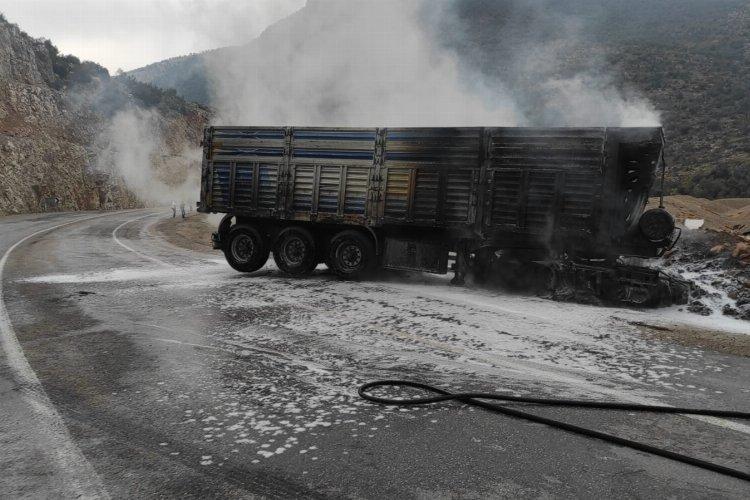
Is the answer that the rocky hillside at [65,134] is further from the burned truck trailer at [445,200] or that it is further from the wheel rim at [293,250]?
the wheel rim at [293,250]

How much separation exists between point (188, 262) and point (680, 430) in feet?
35.6

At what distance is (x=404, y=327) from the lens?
5844mm

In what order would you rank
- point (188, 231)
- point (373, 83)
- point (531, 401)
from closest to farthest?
point (531, 401)
point (188, 231)
point (373, 83)

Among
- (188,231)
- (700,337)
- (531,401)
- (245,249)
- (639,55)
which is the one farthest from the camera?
(639,55)

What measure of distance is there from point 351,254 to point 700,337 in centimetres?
586

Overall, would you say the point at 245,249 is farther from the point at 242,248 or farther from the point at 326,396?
the point at 326,396

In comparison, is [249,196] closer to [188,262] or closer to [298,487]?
[188,262]

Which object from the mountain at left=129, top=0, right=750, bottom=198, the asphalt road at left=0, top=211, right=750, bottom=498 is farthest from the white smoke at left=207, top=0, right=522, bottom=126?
the asphalt road at left=0, top=211, right=750, bottom=498

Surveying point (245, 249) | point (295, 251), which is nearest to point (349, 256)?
point (295, 251)

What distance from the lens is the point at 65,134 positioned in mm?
33438

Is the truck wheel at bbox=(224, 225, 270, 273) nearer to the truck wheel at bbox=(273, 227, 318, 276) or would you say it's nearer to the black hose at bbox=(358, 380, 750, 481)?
the truck wheel at bbox=(273, 227, 318, 276)

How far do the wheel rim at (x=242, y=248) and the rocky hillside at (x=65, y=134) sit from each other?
23.0 meters

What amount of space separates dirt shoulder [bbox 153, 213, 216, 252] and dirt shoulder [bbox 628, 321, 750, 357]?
12.7 meters

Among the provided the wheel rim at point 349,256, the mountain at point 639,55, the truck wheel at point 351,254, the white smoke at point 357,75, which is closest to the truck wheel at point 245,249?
the truck wheel at point 351,254
